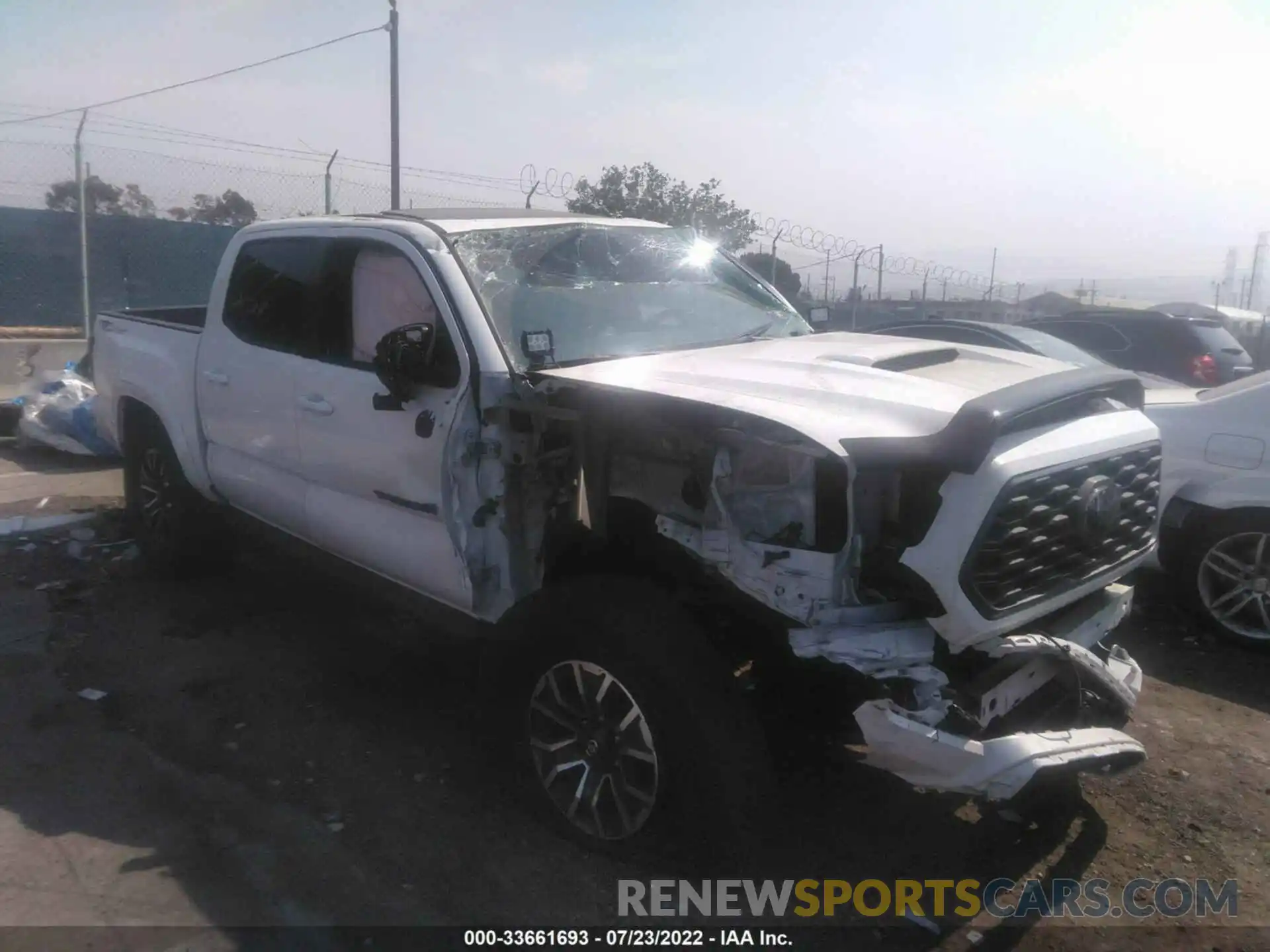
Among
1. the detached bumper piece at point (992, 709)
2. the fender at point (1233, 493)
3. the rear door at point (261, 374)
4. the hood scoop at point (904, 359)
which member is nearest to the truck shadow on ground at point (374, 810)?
the detached bumper piece at point (992, 709)

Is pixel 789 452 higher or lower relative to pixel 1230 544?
higher

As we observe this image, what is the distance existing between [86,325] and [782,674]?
1058 cm

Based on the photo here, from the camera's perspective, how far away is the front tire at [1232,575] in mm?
4824

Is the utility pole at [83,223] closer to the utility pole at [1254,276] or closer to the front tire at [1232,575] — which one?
the front tire at [1232,575]

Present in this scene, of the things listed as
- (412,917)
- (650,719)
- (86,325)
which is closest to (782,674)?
(650,719)

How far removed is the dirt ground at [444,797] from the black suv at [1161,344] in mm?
4773

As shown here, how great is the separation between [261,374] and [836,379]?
2755mm

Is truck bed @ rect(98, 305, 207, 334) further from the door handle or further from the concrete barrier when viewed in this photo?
the concrete barrier

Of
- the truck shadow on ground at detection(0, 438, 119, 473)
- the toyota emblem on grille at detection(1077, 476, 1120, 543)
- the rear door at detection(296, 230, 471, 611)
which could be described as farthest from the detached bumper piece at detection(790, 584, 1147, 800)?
the truck shadow on ground at detection(0, 438, 119, 473)

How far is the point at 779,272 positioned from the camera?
398 inches

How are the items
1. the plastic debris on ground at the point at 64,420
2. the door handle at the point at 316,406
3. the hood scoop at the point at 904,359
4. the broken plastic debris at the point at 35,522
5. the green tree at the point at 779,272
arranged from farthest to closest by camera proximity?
the green tree at the point at 779,272 → the plastic debris on ground at the point at 64,420 → the broken plastic debris at the point at 35,522 → the door handle at the point at 316,406 → the hood scoop at the point at 904,359

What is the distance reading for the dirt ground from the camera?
304cm

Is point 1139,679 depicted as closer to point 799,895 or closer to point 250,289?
point 799,895

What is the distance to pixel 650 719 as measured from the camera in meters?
2.93
